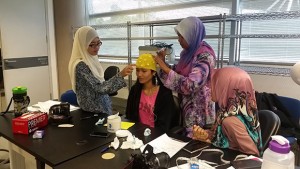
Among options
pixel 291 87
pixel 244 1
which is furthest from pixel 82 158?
pixel 244 1

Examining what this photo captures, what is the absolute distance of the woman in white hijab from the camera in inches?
73.7

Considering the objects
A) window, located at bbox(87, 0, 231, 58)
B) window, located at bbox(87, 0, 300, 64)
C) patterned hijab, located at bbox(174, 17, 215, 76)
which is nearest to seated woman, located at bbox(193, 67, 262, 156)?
patterned hijab, located at bbox(174, 17, 215, 76)

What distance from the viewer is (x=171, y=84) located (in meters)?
1.82

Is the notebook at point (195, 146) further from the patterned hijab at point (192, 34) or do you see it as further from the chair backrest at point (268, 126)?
the patterned hijab at point (192, 34)

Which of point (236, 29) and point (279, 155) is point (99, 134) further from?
point (236, 29)

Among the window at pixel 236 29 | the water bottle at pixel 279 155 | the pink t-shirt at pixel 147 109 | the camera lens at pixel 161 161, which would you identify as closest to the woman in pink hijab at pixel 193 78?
the pink t-shirt at pixel 147 109

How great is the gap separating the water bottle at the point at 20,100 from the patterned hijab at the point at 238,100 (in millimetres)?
1349

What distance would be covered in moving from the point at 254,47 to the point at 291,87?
0.58 m

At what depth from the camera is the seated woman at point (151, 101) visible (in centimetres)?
187

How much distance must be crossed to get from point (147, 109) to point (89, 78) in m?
Answer: 0.52

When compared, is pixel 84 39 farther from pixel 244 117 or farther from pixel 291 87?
pixel 291 87

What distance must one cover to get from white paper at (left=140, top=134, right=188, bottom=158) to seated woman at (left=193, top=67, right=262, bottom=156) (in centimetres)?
22

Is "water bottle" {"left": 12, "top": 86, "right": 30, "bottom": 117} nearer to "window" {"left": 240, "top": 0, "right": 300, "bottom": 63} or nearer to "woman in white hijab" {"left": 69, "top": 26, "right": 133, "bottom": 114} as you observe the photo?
"woman in white hijab" {"left": 69, "top": 26, "right": 133, "bottom": 114}

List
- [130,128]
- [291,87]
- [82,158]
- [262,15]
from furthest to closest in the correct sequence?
[291,87], [262,15], [130,128], [82,158]
